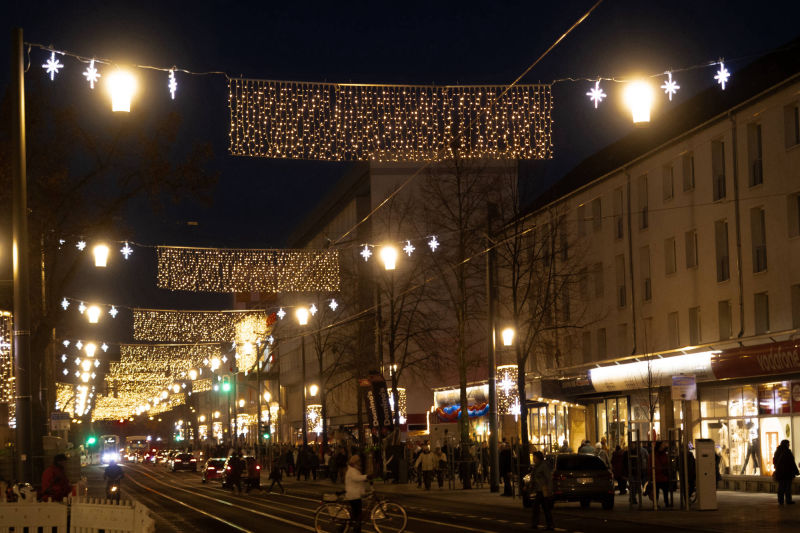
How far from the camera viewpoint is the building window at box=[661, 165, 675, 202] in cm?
4550

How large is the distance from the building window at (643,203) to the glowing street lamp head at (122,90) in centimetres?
3117

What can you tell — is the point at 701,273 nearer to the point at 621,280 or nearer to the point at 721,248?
the point at 721,248

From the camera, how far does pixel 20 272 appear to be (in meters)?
20.3

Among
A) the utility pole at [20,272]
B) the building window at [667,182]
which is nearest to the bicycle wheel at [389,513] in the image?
the utility pole at [20,272]

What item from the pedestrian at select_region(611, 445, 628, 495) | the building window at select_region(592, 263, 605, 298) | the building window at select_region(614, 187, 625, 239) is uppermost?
the building window at select_region(614, 187, 625, 239)

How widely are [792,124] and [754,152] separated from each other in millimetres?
2526

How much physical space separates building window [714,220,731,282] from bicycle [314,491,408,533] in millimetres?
20170

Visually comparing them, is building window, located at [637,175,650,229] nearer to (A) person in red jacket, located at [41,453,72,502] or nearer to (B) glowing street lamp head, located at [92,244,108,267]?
(B) glowing street lamp head, located at [92,244,108,267]

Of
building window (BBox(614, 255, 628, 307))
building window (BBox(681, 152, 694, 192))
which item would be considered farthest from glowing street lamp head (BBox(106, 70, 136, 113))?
building window (BBox(614, 255, 628, 307))

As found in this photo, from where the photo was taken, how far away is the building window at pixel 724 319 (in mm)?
41531

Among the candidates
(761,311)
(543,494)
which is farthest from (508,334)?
(543,494)

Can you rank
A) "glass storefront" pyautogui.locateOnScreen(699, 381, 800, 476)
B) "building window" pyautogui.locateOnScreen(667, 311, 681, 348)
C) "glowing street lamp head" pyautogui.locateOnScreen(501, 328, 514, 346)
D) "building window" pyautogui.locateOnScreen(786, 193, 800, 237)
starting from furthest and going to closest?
"glowing street lamp head" pyautogui.locateOnScreen(501, 328, 514, 346)
"building window" pyautogui.locateOnScreen(667, 311, 681, 348)
"building window" pyautogui.locateOnScreen(786, 193, 800, 237)
"glass storefront" pyautogui.locateOnScreen(699, 381, 800, 476)

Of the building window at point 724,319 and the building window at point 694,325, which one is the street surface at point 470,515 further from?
the building window at point 694,325

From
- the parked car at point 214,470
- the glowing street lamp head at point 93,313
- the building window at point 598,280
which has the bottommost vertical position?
the parked car at point 214,470
